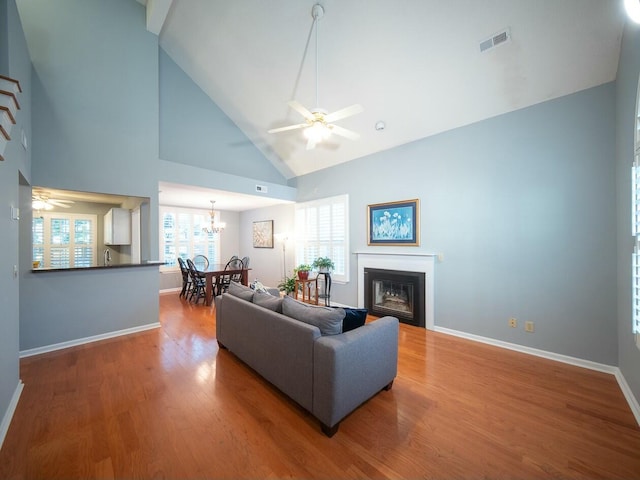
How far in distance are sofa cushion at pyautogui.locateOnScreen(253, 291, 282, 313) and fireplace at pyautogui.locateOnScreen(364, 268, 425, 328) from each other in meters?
2.40

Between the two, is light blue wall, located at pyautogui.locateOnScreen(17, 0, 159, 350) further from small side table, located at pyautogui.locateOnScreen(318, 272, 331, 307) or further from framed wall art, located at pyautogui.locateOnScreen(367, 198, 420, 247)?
framed wall art, located at pyautogui.locateOnScreen(367, 198, 420, 247)

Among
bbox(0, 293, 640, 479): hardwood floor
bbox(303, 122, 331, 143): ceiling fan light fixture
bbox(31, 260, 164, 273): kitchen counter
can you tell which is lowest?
bbox(0, 293, 640, 479): hardwood floor

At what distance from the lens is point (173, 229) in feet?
22.9

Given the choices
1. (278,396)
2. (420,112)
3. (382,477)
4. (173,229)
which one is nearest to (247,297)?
(278,396)

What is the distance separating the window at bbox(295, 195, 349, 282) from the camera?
198 inches

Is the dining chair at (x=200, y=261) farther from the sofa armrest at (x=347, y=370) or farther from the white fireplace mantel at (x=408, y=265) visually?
the sofa armrest at (x=347, y=370)

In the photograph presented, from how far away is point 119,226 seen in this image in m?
4.62

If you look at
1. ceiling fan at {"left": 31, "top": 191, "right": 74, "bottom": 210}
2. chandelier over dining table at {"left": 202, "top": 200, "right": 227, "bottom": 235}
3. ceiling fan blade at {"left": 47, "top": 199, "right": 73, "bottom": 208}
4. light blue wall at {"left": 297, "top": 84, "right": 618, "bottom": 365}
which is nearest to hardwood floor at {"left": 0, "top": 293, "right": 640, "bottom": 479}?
light blue wall at {"left": 297, "top": 84, "right": 618, "bottom": 365}

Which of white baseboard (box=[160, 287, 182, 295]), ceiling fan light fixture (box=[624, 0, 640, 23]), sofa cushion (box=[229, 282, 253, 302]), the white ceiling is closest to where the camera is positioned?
ceiling fan light fixture (box=[624, 0, 640, 23])

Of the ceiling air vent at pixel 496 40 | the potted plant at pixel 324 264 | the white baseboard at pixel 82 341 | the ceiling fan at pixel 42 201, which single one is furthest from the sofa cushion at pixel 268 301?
the ceiling fan at pixel 42 201

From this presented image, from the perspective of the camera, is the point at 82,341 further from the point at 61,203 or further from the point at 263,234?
the point at 263,234

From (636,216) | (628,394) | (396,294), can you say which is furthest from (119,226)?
(628,394)

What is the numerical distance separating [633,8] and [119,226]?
20.9 ft

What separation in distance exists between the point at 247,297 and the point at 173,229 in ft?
17.8
